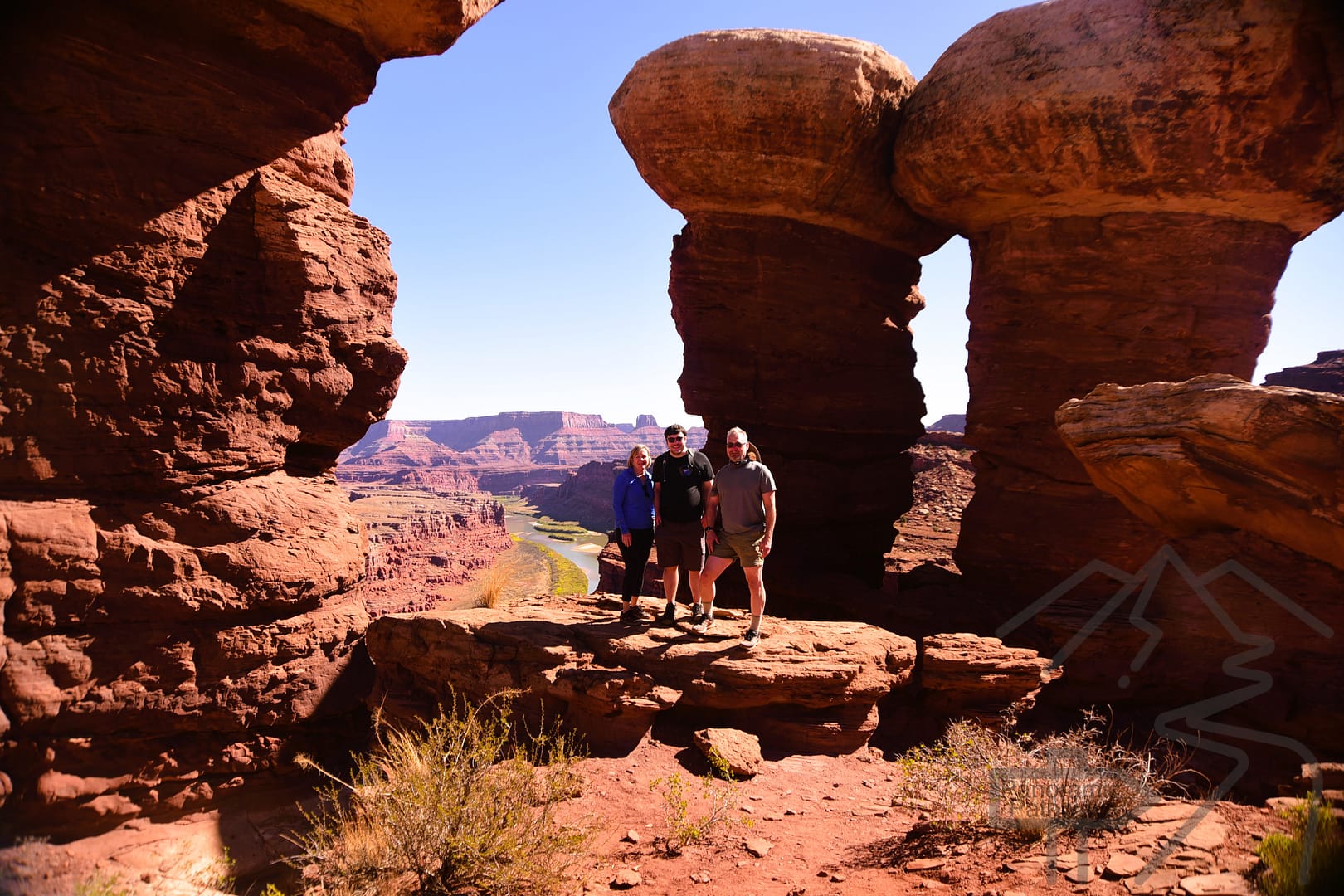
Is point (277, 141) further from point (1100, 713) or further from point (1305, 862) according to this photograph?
point (1100, 713)

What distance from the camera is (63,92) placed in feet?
15.2

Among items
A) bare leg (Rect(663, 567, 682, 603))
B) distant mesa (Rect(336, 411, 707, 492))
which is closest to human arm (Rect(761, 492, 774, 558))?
bare leg (Rect(663, 567, 682, 603))

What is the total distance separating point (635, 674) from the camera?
225 inches

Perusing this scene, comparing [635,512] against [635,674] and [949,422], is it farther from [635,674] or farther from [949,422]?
[949,422]

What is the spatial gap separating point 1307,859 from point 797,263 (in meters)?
9.40

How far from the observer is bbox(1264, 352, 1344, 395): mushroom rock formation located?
2334 cm

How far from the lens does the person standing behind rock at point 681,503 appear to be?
612 centimetres

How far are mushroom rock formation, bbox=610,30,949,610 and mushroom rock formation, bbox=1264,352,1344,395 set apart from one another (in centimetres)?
1958

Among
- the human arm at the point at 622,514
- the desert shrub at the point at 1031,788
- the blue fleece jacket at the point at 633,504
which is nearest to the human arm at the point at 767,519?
the blue fleece jacket at the point at 633,504

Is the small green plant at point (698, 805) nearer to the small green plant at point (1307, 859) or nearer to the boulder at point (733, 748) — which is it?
the boulder at point (733, 748)

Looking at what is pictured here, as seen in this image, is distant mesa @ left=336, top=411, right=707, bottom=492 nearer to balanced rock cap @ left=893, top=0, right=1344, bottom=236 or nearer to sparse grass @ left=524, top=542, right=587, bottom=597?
sparse grass @ left=524, top=542, right=587, bottom=597

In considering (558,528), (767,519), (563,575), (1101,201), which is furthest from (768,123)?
(558,528)

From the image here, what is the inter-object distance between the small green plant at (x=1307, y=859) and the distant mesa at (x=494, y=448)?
91.5 meters

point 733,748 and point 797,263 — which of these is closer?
Result: point 733,748
